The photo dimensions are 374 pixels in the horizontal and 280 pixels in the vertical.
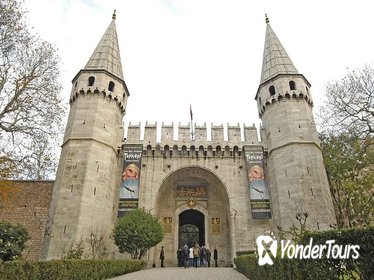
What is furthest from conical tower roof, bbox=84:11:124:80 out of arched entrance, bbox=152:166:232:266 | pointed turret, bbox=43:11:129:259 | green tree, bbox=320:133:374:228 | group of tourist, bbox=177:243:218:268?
green tree, bbox=320:133:374:228

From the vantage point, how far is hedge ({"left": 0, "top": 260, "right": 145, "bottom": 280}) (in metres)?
5.36

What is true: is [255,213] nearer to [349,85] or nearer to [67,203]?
[349,85]

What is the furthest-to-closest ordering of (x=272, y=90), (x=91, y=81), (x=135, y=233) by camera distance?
(x=272, y=90) → (x=91, y=81) → (x=135, y=233)

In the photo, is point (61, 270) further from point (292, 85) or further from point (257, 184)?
point (292, 85)

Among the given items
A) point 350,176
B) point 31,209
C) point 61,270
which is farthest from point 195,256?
point 31,209

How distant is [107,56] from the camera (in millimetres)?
21406

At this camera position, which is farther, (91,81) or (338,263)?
(91,81)

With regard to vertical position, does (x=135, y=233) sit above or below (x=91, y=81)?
below

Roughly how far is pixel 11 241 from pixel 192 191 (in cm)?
1258

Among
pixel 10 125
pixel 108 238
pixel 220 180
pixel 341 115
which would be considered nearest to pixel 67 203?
pixel 108 238

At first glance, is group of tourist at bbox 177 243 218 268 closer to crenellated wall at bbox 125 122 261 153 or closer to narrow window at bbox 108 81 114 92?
crenellated wall at bbox 125 122 261 153

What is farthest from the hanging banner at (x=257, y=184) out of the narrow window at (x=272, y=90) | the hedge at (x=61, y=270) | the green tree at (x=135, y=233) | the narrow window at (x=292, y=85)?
the hedge at (x=61, y=270)

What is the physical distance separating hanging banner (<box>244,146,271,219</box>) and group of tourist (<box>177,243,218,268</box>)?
12.4ft

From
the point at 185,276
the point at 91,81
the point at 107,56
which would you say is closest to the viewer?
the point at 185,276
